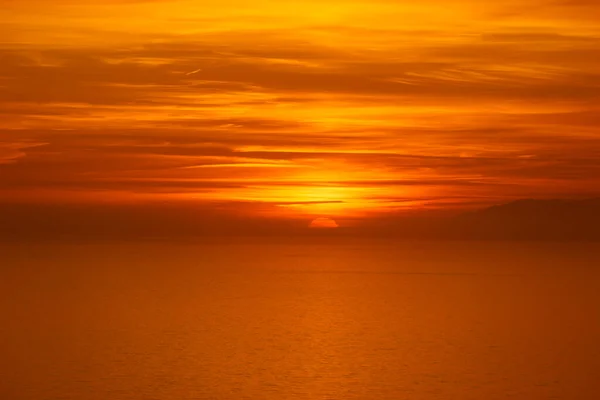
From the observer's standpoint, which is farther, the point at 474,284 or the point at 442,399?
the point at 474,284

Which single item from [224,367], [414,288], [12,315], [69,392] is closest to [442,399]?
[224,367]

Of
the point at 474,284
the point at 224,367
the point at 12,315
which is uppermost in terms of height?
the point at 224,367

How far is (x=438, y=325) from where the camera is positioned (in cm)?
5425

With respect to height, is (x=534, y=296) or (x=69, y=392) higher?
(x=69, y=392)

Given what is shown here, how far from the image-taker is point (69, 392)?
31.7 metres


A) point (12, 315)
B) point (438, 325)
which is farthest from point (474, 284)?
point (12, 315)

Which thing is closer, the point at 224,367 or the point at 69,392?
the point at 69,392

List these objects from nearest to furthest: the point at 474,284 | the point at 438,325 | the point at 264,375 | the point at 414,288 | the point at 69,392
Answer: the point at 69,392 → the point at 264,375 → the point at 438,325 → the point at 414,288 → the point at 474,284

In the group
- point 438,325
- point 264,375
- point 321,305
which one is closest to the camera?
point 264,375

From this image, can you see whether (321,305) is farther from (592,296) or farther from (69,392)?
(69,392)

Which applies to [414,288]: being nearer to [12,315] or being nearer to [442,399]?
[12,315]

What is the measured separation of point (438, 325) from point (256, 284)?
138 ft

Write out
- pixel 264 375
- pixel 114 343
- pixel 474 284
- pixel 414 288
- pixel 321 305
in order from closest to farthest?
pixel 264 375
pixel 114 343
pixel 321 305
pixel 414 288
pixel 474 284

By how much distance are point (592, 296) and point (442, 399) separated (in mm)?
48209
